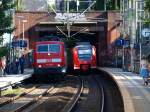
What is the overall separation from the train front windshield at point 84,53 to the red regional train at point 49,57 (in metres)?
17.8

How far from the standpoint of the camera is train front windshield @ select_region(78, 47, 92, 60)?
2549 inches

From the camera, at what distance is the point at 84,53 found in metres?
64.9

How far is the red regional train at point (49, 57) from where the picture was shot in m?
46.0

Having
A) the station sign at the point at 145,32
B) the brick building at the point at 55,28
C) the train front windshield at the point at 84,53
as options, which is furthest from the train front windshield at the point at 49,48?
the brick building at the point at 55,28

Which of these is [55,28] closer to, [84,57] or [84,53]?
[84,53]

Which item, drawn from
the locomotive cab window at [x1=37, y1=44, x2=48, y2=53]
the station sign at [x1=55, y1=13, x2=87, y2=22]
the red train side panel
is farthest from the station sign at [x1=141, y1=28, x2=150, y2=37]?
the locomotive cab window at [x1=37, y1=44, x2=48, y2=53]

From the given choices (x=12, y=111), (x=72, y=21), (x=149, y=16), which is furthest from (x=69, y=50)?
(x=149, y=16)

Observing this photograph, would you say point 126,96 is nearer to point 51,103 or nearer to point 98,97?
point 51,103

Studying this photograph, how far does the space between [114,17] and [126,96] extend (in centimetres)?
5197

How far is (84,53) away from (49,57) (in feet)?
62.0

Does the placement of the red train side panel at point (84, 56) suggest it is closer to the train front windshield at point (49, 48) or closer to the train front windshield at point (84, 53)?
the train front windshield at point (84, 53)

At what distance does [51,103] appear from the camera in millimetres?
28891

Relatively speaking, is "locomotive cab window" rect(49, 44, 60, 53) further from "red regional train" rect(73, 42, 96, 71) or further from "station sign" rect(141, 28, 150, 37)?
"red regional train" rect(73, 42, 96, 71)

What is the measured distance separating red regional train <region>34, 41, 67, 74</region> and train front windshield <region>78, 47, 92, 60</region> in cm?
1783
